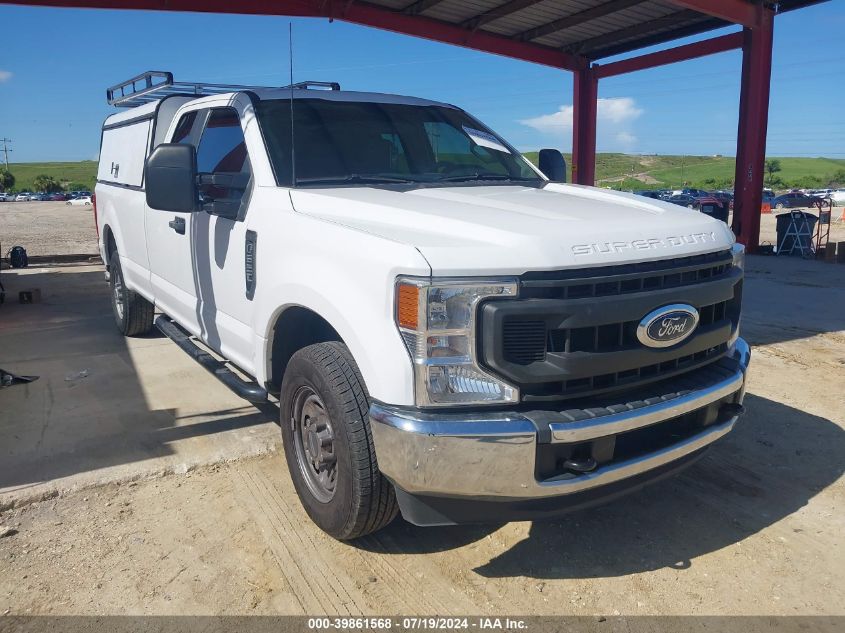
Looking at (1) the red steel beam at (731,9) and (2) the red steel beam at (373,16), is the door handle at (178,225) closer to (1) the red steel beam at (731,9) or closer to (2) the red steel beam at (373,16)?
(2) the red steel beam at (373,16)

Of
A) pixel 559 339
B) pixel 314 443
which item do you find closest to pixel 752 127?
pixel 559 339

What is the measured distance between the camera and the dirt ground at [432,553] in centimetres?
269

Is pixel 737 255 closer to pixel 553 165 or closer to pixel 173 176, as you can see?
pixel 553 165

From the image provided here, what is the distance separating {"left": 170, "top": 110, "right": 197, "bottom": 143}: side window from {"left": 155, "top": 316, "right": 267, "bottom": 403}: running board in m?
1.34

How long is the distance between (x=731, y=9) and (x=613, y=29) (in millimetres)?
2644

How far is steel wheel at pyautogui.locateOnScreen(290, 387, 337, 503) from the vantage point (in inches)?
115

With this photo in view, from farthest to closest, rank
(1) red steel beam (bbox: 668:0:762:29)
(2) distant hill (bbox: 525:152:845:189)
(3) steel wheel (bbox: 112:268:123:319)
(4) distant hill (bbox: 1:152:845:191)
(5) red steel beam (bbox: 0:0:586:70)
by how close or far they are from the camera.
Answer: (4) distant hill (bbox: 1:152:845:191)
(2) distant hill (bbox: 525:152:845:189)
(1) red steel beam (bbox: 668:0:762:29)
(5) red steel beam (bbox: 0:0:586:70)
(3) steel wheel (bbox: 112:268:123:319)

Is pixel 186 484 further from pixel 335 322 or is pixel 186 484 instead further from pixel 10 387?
pixel 10 387

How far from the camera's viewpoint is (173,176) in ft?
11.4

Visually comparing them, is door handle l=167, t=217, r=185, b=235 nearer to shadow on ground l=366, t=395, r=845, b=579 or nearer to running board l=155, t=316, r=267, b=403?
running board l=155, t=316, r=267, b=403

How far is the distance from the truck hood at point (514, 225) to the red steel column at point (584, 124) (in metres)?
15.1

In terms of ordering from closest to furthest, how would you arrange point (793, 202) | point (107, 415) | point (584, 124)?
point (107, 415)
point (584, 124)
point (793, 202)

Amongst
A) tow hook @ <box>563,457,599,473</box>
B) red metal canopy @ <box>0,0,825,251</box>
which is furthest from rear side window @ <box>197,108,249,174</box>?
red metal canopy @ <box>0,0,825,251</box>

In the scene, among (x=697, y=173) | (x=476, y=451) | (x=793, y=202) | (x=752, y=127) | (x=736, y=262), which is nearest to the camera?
(x=476, y=451)
